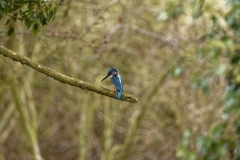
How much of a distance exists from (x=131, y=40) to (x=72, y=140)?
355 cm

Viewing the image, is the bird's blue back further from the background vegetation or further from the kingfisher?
the background vegetation

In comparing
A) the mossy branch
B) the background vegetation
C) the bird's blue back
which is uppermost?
the background vegetation

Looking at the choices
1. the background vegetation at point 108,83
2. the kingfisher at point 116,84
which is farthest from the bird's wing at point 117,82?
the background vegetation at point 108,83

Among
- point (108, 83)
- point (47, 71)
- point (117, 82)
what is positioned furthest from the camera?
point (108, 83)

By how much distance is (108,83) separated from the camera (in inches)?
408

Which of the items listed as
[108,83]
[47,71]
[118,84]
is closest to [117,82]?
[118,84]

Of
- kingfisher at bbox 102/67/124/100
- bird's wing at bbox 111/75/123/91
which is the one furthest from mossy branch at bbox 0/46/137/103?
bird's wing at bbox 111/75/123/91

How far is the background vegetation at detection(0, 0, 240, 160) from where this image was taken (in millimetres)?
7707

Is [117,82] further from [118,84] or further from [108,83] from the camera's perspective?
[108,83]

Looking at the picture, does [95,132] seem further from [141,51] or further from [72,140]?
[141,51]

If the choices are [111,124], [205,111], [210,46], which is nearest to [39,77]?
[111,124]

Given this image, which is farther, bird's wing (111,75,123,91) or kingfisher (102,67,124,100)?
bird's wing (111,75,123,91)

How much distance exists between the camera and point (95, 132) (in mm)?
11992

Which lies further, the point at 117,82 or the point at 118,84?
the point at 117,82
